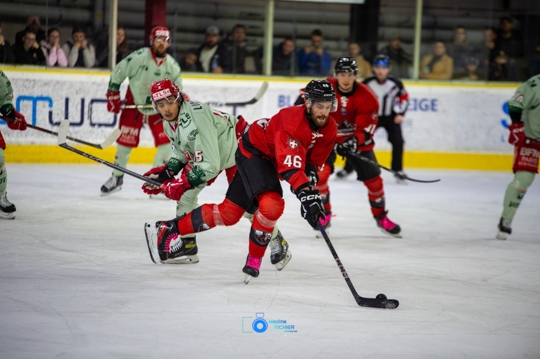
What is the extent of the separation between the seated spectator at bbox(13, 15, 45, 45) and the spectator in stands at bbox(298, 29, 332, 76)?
2.91 meters

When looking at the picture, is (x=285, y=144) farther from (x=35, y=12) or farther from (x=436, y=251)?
(x=35, y=12)

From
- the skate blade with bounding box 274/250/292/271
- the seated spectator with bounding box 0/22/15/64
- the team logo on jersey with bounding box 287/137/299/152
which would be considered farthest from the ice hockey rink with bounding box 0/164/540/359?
the seated spectator with bounding box 0/22/15/64

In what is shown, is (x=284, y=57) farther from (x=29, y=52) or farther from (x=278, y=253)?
(x=278, y=253)

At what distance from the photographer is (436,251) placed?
183 inches

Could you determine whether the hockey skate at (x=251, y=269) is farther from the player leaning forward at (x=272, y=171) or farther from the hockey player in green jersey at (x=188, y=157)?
the hockey player in green jersey at (x=188, y=157)

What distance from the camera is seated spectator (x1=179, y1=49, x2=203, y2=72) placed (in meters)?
8.59

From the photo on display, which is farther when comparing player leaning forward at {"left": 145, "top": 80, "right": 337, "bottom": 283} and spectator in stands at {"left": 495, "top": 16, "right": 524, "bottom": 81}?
spectator in stands at {"left": 495, "top": 16, "right": 524, "bottom": 81}

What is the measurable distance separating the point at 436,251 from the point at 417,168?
4464mm

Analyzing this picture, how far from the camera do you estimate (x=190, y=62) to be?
28.2 ft

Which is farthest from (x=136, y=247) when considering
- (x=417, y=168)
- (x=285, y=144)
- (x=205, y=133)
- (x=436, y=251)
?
(x=417, y=168)

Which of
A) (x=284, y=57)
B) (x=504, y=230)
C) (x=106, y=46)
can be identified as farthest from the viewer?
(x=284, y=57)

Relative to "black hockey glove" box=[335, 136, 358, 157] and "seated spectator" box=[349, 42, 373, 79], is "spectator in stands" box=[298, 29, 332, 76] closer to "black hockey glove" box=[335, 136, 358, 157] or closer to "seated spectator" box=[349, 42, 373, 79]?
"seated spectator" box=[349, 42, 373, 79]

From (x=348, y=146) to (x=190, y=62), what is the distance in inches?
161

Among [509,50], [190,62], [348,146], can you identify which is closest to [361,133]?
[348,146]
